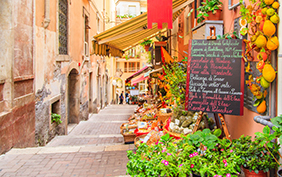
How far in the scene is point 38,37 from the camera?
6137 millimetres

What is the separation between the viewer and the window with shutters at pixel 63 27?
8.19m

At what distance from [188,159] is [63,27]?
7.72 m

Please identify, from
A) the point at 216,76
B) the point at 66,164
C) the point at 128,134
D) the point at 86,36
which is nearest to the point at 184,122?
the point at 216,76

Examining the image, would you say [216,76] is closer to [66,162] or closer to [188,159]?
[188,159]

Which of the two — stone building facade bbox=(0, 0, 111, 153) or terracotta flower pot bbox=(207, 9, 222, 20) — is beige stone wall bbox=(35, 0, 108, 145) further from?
terracotta flower pot bbox=(207, 9, 222, 20)

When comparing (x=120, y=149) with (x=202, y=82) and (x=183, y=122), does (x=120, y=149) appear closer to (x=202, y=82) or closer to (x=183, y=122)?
(x=183, y=122)

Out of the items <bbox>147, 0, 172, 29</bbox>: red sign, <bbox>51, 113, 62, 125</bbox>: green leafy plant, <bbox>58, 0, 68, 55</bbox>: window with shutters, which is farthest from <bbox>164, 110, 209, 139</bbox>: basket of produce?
<bbox>58, 0, 68, 55</bbox>: window with shutters

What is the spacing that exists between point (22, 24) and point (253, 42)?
4889mm

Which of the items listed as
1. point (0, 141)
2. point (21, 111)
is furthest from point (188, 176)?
point (21, 111)

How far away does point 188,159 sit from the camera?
2.38 meters

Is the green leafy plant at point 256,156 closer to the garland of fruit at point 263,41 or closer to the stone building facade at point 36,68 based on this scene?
the garland of fruit at point 263,41

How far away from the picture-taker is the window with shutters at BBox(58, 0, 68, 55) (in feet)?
26.9

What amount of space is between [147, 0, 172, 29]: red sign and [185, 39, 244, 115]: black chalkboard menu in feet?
8.53

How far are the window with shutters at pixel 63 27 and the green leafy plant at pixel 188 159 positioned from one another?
6.87m
